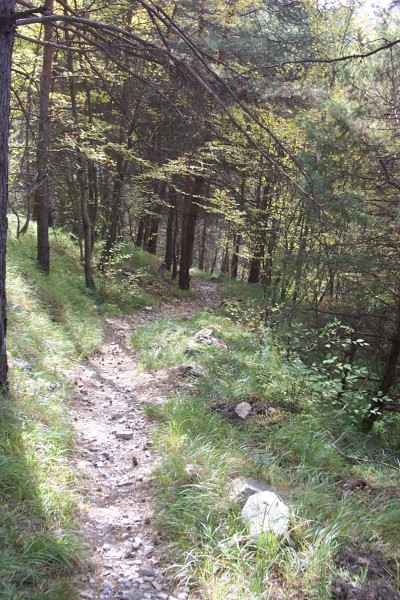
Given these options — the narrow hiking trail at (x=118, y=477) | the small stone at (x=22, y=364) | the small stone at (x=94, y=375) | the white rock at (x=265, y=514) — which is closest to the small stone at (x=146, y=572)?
the narrow hiking trail at (x=118, y=477)

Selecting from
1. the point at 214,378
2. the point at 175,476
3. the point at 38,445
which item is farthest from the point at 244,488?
the point at 214,378

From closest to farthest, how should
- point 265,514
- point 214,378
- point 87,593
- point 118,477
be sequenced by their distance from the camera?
1. point 87,593
2. point 265,514
3. point 118,477
4. point 214,378

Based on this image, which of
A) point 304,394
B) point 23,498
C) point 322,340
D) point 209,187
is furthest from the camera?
point 209,187

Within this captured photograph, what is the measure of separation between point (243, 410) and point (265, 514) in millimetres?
2138

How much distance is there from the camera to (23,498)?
3146 millimetres

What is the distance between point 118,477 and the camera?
4.09 meters

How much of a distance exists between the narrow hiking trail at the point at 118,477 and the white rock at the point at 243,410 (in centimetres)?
105

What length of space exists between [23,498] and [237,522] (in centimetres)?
160

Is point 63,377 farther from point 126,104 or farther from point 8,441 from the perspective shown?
point 126,104

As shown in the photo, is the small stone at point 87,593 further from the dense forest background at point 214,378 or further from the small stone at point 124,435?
the small stone at point 124,435

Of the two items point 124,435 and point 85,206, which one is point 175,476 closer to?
point 124,435

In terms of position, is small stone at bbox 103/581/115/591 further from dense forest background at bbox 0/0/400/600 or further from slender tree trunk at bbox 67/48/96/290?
slender tree trunk at bbox 67/48/96/290

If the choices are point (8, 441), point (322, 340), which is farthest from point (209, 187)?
point (8, 441)

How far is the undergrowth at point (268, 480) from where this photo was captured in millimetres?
2711
